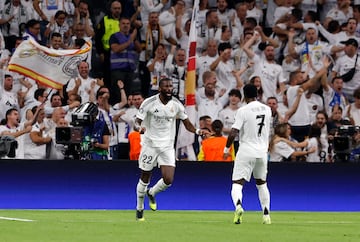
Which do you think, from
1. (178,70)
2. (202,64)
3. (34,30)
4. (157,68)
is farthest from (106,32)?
(202,64)

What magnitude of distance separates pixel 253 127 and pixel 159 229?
8.70 ft

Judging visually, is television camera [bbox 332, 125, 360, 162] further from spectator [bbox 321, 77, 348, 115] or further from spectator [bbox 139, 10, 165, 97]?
spectator [bbox 139, 10, 165, 97]

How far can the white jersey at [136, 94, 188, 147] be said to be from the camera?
667 inches

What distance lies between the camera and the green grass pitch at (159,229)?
12461 mm

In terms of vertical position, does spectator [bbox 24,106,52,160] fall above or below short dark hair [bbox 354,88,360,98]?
below

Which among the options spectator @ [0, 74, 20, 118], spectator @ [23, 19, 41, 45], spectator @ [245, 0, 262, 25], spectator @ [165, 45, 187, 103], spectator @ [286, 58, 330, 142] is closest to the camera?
spectator @ [0, 74, 20, 118]

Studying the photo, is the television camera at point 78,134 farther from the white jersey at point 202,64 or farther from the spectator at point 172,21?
the spectator at point 172,21

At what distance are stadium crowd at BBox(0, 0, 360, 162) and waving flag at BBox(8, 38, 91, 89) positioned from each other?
32cm

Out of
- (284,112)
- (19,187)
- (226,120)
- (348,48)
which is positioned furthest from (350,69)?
(19,187)

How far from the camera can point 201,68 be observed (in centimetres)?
2503

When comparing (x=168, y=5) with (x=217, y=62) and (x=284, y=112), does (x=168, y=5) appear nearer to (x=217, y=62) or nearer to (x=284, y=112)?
(x=217, y=62)

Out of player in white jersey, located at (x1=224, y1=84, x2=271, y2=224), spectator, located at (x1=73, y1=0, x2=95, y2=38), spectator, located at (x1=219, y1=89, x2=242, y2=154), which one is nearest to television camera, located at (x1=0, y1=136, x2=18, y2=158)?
spectator, located at (x1=73, y1=0, x2=95, y2=38)

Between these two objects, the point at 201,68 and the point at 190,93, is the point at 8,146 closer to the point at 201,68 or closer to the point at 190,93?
the point at 190,93

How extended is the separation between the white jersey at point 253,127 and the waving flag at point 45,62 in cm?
848
